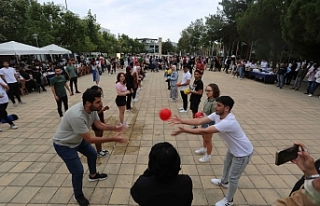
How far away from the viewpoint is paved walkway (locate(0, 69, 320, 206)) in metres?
2.98

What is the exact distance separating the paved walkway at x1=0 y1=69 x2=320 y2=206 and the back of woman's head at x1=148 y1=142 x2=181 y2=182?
180cm

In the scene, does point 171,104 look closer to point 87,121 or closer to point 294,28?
point 87,121

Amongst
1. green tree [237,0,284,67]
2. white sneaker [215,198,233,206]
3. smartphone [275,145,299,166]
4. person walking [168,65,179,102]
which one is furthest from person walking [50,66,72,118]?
green tree [237,0,284,67]

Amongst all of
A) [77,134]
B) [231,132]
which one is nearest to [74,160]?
[77,134]

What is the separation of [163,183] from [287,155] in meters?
1.07

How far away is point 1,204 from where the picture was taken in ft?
9.15

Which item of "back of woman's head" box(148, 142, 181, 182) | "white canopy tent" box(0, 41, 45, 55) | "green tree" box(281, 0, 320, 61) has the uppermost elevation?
"green tree" box(281, 0, 320, 61)

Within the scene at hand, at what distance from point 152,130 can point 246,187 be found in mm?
2860

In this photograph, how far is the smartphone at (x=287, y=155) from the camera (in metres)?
1.61

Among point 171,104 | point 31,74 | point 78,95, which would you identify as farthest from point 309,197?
point 31,74

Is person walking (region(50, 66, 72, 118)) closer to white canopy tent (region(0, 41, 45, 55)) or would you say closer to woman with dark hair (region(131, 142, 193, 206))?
woman with dark hair (region(131, 142, 193, 206))

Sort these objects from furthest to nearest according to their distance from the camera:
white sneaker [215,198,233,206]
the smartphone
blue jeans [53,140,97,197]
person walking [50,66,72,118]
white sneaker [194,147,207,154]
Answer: person walking [50,66,72,118] < white sneaker [194,147,207,154] < white sneaker [215,198,233,206] < blue jeans [53,140,97,197] < the smartphone

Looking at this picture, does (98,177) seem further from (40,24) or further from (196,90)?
(40,24)

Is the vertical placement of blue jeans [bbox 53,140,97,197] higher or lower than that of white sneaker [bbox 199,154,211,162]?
higher
